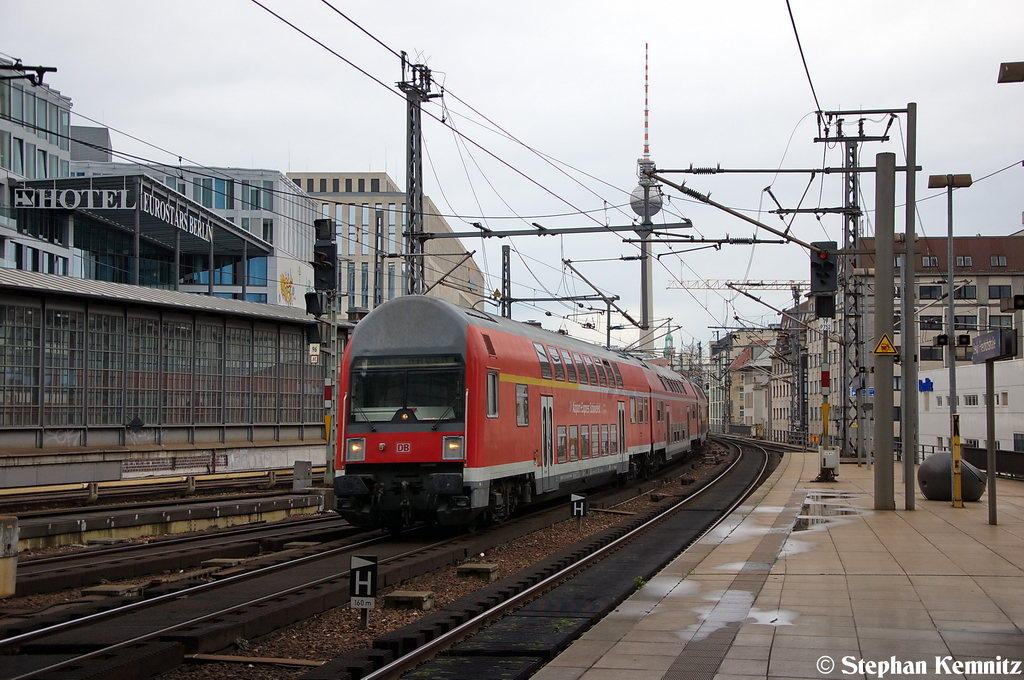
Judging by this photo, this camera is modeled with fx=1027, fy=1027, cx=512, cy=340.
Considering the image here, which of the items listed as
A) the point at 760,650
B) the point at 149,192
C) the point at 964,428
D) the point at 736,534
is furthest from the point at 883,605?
the point at 149,192

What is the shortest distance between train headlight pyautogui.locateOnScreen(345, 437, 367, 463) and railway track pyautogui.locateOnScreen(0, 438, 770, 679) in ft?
7.26

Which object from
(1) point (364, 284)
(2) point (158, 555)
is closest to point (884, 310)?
(2) point (158, 555)

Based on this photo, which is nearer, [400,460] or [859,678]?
[859,678]

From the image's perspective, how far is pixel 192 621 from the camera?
9.27 metres

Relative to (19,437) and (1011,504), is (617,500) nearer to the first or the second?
(1011,504)

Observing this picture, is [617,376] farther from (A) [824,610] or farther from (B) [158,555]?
(A) [824,610]

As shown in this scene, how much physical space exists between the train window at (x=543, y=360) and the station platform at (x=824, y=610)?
14.5 ft

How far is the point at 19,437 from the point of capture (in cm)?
2534

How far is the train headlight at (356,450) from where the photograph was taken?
15.7 metres

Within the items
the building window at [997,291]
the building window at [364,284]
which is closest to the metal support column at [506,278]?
the building window at [997,291]

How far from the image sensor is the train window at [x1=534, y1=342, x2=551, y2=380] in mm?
19641

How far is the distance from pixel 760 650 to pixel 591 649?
138 centimetres

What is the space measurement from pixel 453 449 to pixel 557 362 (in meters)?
5.89

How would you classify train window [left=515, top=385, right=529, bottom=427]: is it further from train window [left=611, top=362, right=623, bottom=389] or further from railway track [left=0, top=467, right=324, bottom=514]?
railway track [left=0, top=467, right=324, bottom=514]
